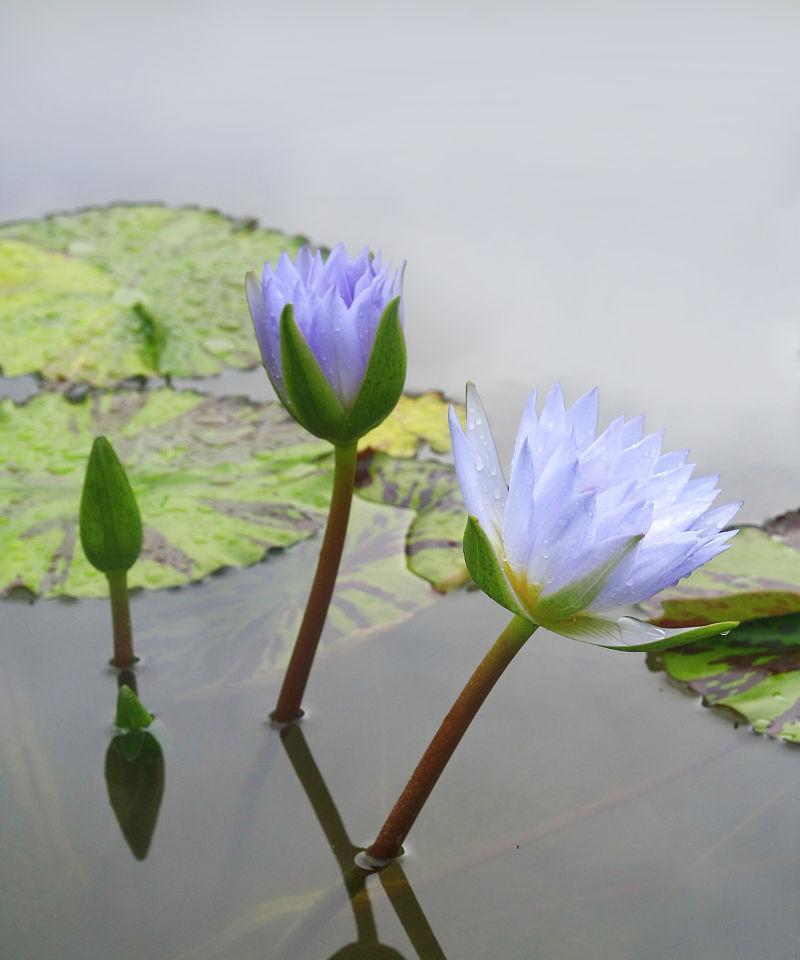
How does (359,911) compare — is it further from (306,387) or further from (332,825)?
(306,387)

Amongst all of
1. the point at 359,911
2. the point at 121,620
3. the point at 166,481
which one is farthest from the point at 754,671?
the point at 166,481

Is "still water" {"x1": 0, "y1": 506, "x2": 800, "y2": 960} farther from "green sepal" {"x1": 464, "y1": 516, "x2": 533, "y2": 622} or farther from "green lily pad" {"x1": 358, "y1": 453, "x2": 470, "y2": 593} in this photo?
"green sepal" {"x1": 464, "y1": 516, "x2": 533, "y2": 622}

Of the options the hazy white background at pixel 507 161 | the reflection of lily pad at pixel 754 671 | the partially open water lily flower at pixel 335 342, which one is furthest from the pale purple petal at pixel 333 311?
the hazy white background at pixel 507 161

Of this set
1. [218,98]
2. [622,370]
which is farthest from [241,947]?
[218,98]

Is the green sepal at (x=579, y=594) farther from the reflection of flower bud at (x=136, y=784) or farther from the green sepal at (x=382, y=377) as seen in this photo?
the reflection of flower bud at (x=136, y=784)

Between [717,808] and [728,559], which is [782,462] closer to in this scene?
[728,559]
